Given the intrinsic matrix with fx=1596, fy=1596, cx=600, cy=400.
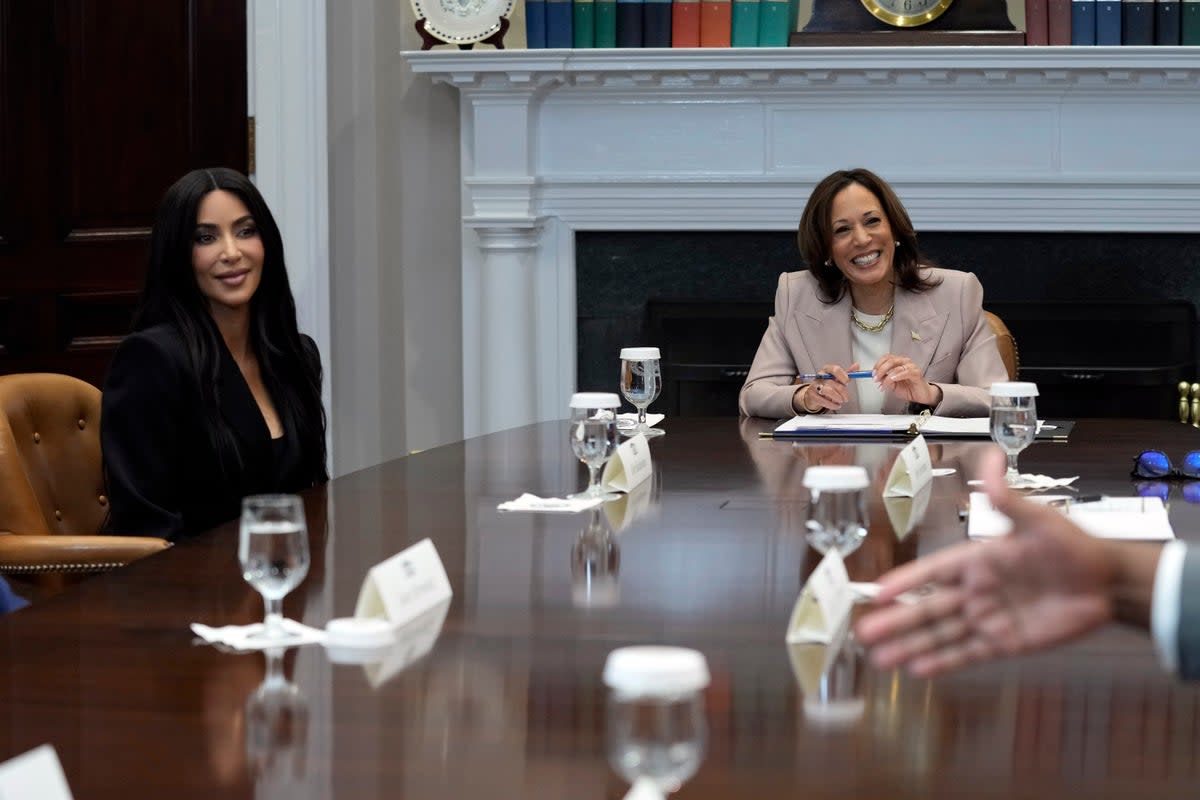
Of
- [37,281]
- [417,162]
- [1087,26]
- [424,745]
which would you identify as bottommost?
[424,745]

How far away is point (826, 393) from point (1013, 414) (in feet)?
3.12

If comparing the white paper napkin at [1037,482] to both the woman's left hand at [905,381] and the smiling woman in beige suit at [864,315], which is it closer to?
the woman's left hand at [905,381]

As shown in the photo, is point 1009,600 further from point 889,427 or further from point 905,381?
point 905,381

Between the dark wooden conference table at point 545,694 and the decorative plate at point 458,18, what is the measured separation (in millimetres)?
3057

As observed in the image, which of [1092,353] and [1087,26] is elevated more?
[1087,26]

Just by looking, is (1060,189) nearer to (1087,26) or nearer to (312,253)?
(1087,26)

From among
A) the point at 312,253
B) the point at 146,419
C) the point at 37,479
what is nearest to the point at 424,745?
the point at 146,419

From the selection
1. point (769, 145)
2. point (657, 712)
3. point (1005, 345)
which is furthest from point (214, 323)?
point (769, 145)

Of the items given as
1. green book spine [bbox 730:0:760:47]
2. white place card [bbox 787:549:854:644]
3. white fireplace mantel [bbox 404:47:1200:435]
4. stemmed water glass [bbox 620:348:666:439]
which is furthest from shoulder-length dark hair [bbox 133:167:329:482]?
green book spine [bbox 730:0:760:47]

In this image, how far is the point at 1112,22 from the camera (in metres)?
4.51

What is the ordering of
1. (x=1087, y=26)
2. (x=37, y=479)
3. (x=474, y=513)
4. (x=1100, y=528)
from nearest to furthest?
(x=1100, y=528) < (x=474, y=513) < (x=37, y=479) < (x=1087, y=26)

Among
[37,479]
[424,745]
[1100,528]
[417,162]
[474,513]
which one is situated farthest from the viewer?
[417,162]

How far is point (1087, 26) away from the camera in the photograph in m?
4.52

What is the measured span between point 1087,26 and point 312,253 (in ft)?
7.59
